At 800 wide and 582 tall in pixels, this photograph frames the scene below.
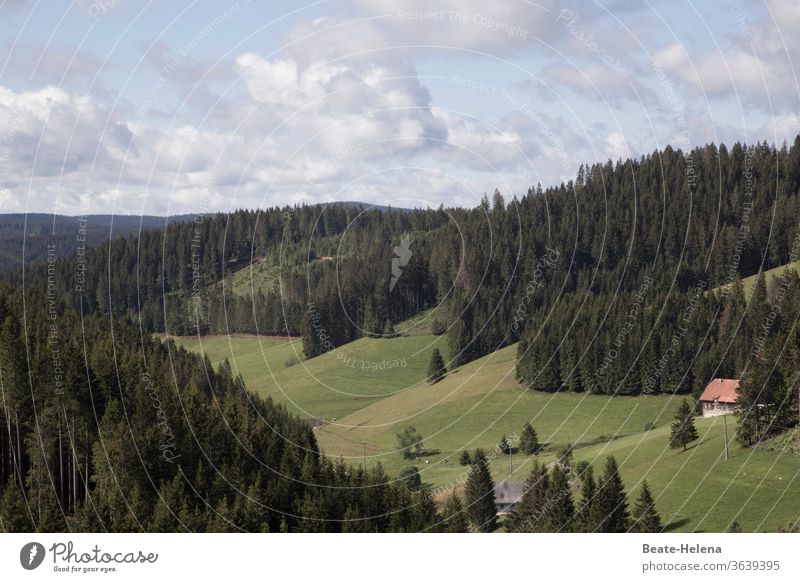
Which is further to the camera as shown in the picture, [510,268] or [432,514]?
[510,268]

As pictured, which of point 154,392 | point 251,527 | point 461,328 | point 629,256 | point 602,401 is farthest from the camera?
point 629,256

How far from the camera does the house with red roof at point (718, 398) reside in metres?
106

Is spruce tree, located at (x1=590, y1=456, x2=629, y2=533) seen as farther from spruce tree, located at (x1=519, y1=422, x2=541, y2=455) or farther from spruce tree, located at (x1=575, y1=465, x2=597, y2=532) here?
spruce tree, located at (x1=519, y1=422, x2=541, y2=455)

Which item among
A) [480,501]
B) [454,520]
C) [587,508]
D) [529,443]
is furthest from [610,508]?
[529,443]

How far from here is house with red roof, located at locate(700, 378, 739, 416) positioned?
106m

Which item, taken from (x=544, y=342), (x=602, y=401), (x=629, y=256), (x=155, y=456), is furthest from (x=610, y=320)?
(x=155, y=456)

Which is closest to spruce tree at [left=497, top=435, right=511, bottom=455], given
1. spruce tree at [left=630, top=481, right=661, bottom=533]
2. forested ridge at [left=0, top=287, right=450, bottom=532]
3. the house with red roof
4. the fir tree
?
the house with red roof

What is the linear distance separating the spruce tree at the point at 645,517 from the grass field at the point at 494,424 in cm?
255

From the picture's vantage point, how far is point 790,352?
7344 cm

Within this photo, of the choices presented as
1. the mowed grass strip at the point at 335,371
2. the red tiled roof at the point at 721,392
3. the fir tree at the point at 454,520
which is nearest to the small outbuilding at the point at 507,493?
the fir tree at the point at 454,520

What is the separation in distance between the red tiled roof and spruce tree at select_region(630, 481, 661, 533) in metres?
44.7

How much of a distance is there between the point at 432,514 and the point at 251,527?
15646 mm
